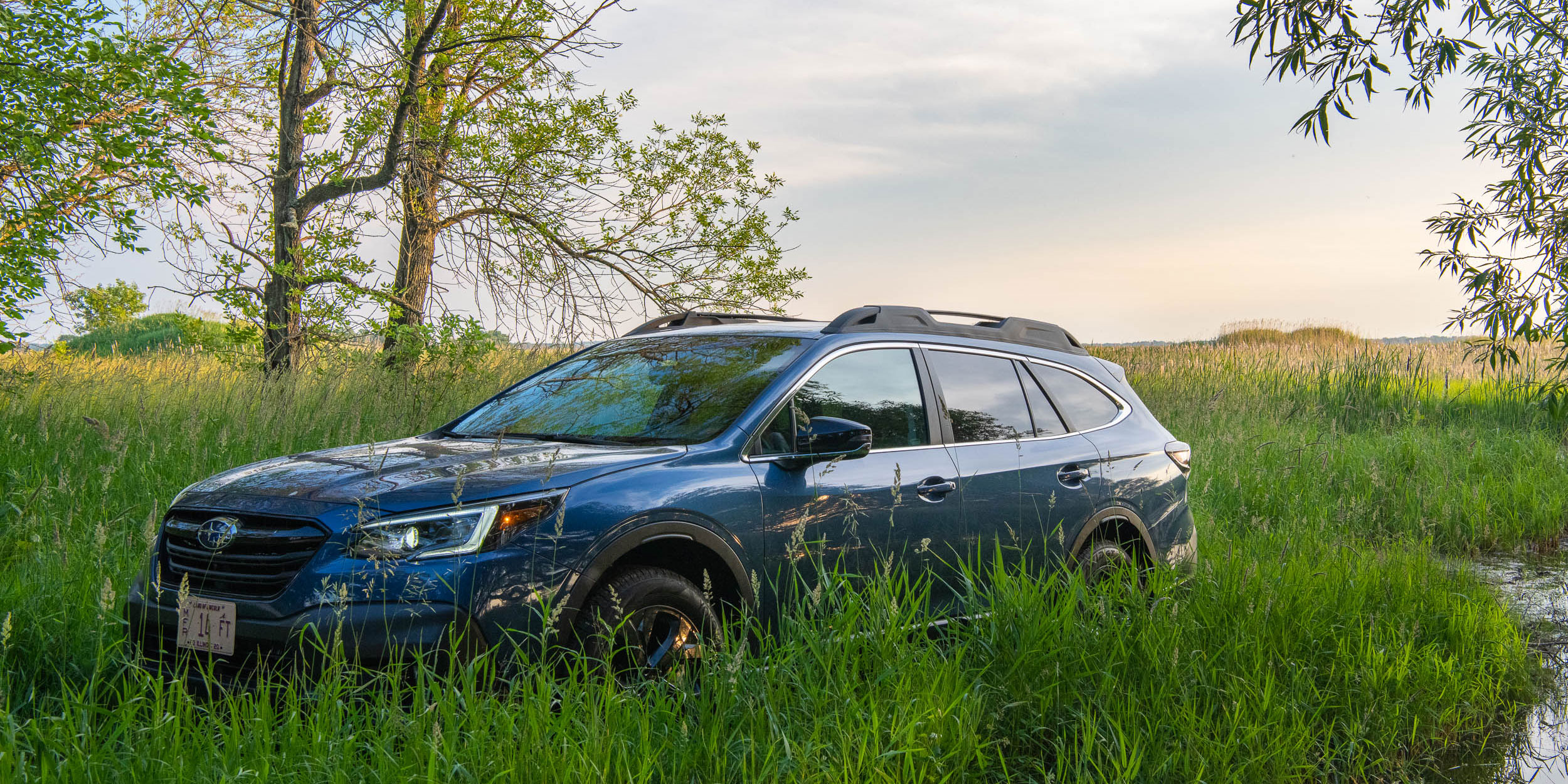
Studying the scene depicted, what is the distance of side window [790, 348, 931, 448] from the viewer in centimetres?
446

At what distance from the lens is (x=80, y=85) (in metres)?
10.9

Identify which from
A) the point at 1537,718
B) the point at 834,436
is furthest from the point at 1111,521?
the point at 834,436

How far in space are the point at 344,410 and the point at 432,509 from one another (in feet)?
25.0

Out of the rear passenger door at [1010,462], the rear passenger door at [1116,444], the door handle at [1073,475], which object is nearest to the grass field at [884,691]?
the rear passenger door at [1010,462]

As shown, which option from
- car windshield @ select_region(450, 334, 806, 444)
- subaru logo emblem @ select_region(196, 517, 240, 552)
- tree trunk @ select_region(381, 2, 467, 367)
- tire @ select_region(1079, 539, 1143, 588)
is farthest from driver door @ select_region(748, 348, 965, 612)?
tree trunk @ select_region(381, 2, 467, 367)

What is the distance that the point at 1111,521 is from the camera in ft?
18.0

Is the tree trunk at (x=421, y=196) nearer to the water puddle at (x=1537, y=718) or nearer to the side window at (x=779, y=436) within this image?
the side window at (x=779, y=436)

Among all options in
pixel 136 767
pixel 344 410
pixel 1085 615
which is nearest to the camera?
pixel 136 767

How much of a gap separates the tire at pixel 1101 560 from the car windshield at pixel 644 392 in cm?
193

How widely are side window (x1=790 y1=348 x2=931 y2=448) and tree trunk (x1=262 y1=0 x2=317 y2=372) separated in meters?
9.86

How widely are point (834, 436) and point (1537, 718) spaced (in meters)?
3.81

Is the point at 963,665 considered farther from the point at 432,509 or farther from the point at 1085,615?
the point at 432,509

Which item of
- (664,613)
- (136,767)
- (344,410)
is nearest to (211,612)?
(136,767)

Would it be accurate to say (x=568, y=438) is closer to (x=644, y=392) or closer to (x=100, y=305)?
(x=644, y=392)
